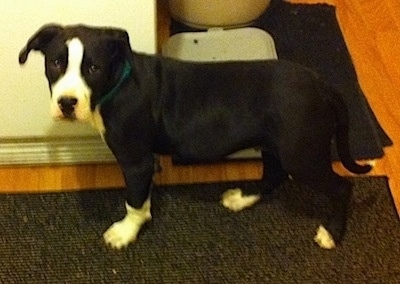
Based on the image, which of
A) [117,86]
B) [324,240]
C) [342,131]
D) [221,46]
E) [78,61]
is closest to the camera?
[78,61]

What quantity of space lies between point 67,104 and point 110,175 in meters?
0.60

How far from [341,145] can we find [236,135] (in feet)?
0.87

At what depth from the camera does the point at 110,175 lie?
2.08 m

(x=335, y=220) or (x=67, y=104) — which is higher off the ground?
(x=67, y=104)

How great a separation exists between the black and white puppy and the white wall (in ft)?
0.38

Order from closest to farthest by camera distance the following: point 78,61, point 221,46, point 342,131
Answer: point 78,61, point 342,131, point 221,46

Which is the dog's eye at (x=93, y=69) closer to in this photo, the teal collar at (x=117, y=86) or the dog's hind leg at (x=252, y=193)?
the teal collar at (x=117, y=86)

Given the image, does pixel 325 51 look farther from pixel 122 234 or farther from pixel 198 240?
pixel 122 234

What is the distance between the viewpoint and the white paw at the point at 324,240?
6.20ft

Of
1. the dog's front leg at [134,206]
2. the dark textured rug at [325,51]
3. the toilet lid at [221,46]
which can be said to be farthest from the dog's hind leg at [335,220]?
the toilet lid at [221,46]

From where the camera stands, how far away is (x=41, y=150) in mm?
2064

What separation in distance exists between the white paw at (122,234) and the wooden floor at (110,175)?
18cm

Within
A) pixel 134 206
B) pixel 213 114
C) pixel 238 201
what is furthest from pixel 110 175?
pixel 213 114

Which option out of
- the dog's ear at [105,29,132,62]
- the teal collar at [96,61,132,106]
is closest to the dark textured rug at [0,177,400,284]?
the teal collar at [96,61,132,106]
